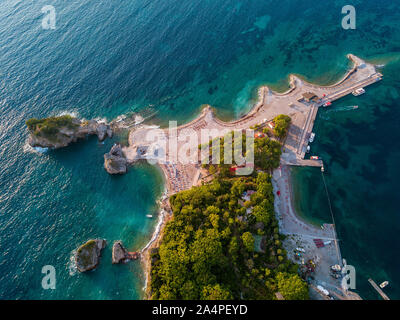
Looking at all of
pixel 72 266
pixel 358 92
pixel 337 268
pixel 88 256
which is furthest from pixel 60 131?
pixel 358 92

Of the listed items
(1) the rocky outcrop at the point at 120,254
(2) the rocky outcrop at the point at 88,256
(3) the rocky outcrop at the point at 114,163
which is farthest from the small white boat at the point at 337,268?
(3) the rocky outcrop at the point at 114,163

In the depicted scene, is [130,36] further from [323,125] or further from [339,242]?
[339,242]

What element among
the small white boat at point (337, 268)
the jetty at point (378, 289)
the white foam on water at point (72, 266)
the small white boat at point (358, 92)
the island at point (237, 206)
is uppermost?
the small white boat at point (358, 92)

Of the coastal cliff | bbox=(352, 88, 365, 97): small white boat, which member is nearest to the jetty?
bbox=(352, 88, 365, 97): small white boat

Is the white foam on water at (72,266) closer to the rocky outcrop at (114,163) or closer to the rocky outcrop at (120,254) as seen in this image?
the rocky outcrop at (120,254)

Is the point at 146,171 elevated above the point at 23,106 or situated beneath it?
situated beneath
